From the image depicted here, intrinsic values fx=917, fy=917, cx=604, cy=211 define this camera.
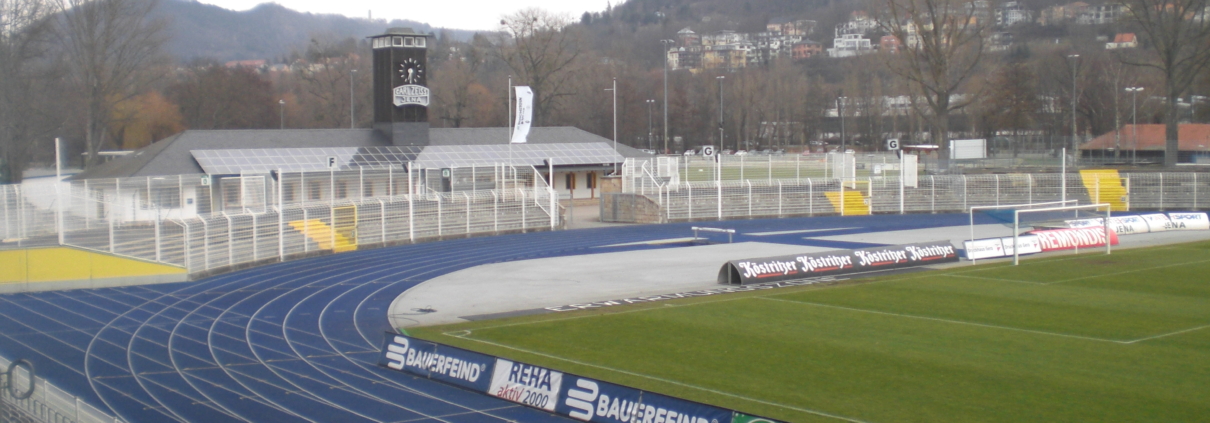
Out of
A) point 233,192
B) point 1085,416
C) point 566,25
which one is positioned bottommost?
point 1085,416

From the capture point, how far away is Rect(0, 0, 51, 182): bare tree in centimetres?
3731

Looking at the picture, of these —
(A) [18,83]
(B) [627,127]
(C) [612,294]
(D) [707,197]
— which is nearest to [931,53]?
(D) [707,197]

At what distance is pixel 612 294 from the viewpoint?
1883cm

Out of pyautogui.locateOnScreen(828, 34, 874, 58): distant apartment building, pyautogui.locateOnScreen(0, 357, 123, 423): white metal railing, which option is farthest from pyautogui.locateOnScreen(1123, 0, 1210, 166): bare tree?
pyautogui.locateOnScreen(828, 34, 874, 58): distant apartment building

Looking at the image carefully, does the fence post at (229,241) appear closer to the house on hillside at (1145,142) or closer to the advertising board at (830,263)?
the advertising board at (830,263)

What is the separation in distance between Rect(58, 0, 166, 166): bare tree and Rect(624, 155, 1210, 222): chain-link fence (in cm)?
2998

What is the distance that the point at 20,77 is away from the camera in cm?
3869

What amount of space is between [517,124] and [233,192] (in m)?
11.2

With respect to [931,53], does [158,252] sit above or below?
below

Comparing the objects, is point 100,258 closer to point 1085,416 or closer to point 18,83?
point 1085,416

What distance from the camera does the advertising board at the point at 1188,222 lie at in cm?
2959

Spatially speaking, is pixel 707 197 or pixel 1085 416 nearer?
pixel 1085 416

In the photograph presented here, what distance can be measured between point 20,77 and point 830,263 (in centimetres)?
3541

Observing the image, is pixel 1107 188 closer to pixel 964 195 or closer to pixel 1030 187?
pixel 1030 187
